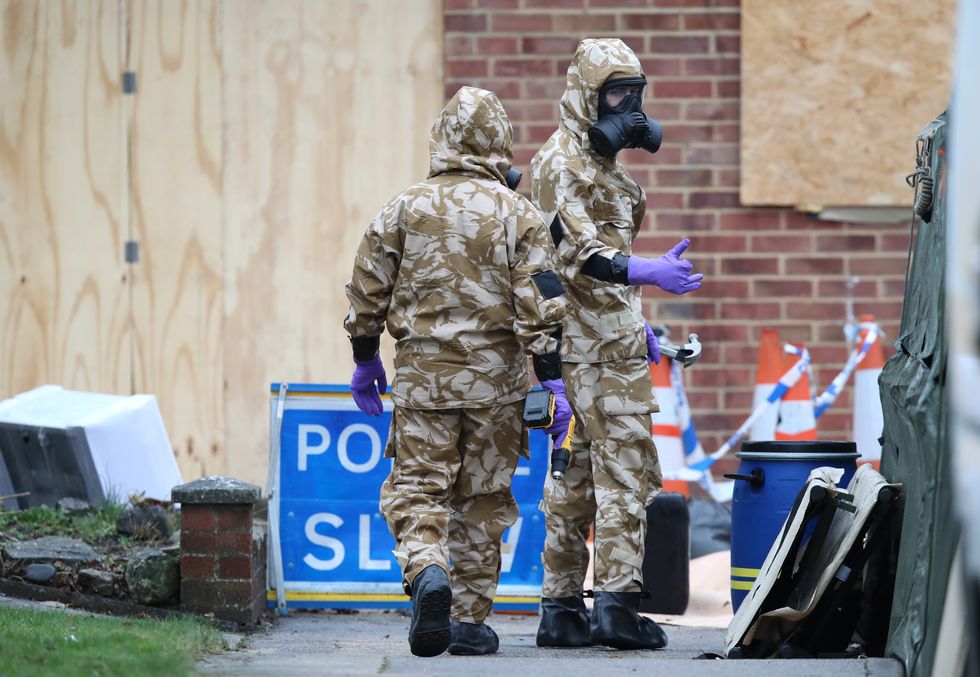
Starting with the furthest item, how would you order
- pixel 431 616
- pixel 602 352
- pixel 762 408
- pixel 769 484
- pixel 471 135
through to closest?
1. pixel 762 408
2. pixel 602 352
3. pixel 769 484
4. pixel 471 135
5. pixel 431 616

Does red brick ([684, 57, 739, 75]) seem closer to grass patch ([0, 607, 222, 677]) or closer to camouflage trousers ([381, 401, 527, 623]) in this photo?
camouflage trousers ([381, 401, 527, 623])

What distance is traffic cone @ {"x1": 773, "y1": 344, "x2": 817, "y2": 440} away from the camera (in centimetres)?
820

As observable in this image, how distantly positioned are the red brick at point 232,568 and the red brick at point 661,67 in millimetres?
4347

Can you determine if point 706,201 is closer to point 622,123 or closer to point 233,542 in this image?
point 622,123

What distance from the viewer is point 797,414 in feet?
27.1

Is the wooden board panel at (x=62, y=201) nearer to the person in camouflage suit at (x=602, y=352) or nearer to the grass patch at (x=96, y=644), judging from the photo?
the grass patch at (x=96, y=644)

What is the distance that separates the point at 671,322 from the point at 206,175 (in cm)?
295

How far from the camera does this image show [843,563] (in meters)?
4.62

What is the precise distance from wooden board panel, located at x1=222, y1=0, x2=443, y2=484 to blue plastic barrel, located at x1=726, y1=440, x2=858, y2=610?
397 centimetres

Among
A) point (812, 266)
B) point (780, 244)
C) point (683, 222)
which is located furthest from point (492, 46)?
point (812, 266)

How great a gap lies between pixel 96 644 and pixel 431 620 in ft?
3.32

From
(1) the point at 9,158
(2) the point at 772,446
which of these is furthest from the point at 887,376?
(1) the point at 9,158

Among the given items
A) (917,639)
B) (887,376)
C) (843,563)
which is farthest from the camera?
(887,376)

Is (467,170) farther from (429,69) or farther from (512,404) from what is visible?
(429,69)
